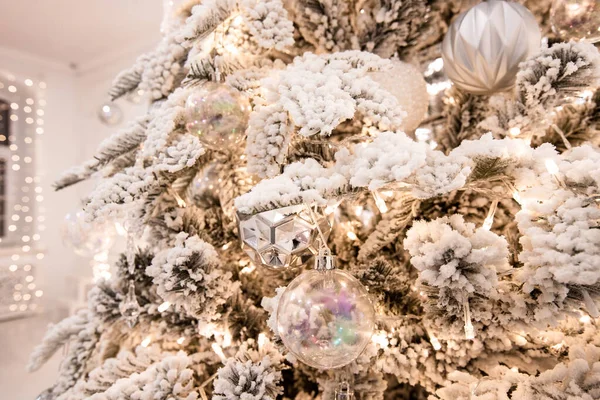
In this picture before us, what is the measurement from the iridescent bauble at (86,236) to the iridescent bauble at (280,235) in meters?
0.54

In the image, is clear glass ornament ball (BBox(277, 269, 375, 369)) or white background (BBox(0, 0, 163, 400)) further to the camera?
white background (BBox(0, 0, 163, 400))

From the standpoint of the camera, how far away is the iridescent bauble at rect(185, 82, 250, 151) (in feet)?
1.83

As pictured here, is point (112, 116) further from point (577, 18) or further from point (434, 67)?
point (577, 18)

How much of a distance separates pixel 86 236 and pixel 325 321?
0.77 metres

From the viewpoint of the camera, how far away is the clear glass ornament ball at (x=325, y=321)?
1.40 ft

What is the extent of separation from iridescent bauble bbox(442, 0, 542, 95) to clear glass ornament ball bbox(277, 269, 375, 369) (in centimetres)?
35

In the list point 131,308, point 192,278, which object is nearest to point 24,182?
point 131,308

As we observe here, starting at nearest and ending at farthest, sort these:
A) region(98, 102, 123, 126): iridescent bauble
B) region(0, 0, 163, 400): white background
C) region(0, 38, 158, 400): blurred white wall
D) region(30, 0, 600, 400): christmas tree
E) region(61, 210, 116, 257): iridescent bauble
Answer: region(30, 0, 600, 400): christmas tree, region(61, 210, 116, 257): iridescent bauble, region(98, 102, 123, 126): iridescent bauble, region(0, 0, 163, 400): white background, region(0, 38, 158, 400): blurred white wall

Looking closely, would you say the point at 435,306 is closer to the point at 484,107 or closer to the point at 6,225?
the point at 484,107

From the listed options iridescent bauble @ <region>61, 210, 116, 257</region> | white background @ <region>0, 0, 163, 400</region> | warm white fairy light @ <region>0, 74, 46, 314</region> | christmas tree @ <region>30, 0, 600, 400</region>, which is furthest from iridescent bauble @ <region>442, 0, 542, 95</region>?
warm white fairy light @ <region>0, 74, 46, 314</region>

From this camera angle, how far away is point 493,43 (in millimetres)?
528

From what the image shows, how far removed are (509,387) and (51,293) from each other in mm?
3928

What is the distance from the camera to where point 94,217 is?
48 cm

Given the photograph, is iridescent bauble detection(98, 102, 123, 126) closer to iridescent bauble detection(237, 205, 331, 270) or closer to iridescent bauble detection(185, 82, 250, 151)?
iridescent bauble detection(185, 82, 250, 151)
